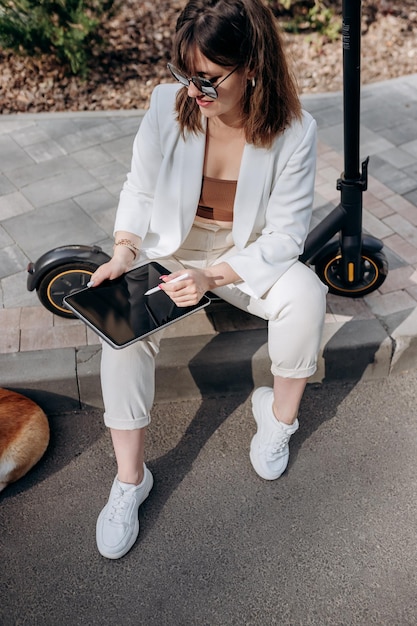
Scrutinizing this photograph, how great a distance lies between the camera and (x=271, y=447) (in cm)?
280

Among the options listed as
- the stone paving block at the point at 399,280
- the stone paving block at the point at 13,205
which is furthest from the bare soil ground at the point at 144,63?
the stone paving block at the point at 399,280

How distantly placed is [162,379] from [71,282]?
2.09ft

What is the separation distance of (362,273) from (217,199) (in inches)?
41.1

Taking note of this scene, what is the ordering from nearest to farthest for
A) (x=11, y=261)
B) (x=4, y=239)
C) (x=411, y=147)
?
1. (x=11, y=261)
2. (x=4, y=239)
3. (x=411, y=147)

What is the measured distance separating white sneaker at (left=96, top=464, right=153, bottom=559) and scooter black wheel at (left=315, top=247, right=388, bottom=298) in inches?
56.3

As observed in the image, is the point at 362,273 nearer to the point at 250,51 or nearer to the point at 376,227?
the point at 376,227

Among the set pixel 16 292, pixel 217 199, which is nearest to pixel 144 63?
pixel 16 292

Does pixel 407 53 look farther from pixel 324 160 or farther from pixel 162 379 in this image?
pixel 162 379

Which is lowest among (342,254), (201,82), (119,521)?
(119,521)

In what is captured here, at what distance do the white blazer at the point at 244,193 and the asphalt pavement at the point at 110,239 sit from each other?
2.05 ft

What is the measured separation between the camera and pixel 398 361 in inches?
129

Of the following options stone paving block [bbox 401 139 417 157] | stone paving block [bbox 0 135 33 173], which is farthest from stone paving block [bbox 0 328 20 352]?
stone paving block [bbox 401 139 417 157]

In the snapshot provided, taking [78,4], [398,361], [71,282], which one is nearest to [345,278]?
[398,361]

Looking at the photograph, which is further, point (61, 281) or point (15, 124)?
point (15, 124)
